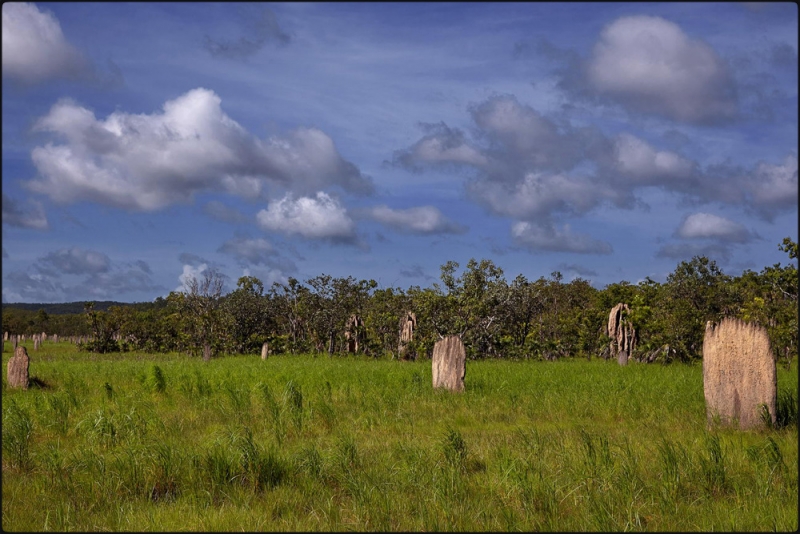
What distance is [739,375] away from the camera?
11.1 meters

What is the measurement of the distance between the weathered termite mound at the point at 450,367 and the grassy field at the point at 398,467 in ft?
4.88

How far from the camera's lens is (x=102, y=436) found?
36.5 feet

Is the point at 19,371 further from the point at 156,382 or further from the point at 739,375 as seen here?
the point at 739,375

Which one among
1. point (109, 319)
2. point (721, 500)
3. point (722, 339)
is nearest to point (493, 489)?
point (721, 500)

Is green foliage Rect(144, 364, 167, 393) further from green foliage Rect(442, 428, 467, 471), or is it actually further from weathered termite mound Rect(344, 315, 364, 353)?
weathered termite mound Rect(344, 315, 364, 353)

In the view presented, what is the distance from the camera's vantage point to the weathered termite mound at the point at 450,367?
1584 centimetres

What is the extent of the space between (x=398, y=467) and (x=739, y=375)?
6.42m

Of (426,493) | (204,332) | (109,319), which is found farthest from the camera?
(109,319)

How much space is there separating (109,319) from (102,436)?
144ft

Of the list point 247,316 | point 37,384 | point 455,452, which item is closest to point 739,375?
point 455,452

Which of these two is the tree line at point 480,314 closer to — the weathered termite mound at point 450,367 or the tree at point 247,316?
the tree at point 247,316

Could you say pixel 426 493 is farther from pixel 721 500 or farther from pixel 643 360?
pixel 643 360

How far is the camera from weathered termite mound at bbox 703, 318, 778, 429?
10.9 meters

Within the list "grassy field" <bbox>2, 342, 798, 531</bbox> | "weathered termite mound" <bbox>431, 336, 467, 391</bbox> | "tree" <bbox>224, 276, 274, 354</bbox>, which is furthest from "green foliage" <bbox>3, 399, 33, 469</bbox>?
"tree" <bbox>224, 276, 274, 354</bbox>
